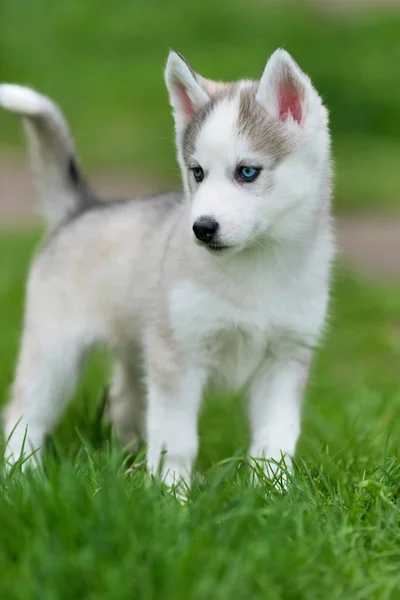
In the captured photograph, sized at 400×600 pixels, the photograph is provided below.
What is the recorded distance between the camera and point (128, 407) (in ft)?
16.1

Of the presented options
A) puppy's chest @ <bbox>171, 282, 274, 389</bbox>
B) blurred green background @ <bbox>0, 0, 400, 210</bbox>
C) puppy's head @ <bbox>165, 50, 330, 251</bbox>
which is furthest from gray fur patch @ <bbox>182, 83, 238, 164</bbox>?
blurred green background @ <bbox>0, 0, 400, 210</bbox>

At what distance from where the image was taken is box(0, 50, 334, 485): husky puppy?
359 centimetres

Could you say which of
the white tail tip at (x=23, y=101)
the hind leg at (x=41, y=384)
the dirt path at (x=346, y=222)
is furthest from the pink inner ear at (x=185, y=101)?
the dirt path at (x=346, y=222)

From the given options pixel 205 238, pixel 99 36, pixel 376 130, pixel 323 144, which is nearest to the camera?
pixel 205 238

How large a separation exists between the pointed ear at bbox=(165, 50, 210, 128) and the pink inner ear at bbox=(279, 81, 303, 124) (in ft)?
0.84

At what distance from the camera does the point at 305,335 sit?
3908 mm

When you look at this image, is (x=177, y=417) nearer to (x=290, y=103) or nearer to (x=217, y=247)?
(x=217, y=247)

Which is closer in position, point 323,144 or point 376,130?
point 323,144

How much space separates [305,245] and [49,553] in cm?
167

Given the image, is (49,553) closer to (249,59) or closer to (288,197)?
(288,197)

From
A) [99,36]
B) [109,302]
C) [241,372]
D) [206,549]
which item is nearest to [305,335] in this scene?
[241,372]

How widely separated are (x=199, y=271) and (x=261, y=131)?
1.80 feet

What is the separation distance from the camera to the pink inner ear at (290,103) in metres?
3.69

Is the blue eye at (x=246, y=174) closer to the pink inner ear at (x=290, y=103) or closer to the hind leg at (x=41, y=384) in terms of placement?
the pink inner ear at (x=290, y=103)
